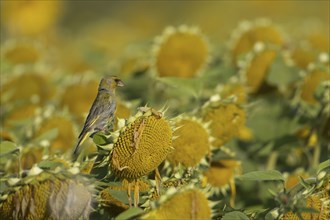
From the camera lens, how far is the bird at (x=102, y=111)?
2293 millimetres

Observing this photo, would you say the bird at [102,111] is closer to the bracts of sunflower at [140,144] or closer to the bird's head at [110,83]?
the bird's head at [110,83]

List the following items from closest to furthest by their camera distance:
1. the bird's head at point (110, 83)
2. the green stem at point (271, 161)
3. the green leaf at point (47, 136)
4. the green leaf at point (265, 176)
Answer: the green leaf at point (265, 176) < the bird's head at point (110, 83) < the green leaf at point (47, 136) < the green stem at point (271, 161)

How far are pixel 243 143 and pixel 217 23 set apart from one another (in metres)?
8.28

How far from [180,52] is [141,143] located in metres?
1.53

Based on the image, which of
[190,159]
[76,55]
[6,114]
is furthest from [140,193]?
[76,55]

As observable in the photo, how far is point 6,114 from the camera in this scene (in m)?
3.66

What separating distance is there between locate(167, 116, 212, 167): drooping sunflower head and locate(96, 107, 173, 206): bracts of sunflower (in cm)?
40

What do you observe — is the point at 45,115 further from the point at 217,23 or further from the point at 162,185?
the point at 217,23

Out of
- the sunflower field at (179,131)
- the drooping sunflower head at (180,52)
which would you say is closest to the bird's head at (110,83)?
the sunflower field at (179,131)

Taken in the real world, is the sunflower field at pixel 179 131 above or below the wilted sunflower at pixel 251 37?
below

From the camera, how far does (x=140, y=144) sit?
201 centimetres

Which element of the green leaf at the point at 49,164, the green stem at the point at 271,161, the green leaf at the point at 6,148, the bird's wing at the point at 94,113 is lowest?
the green stem at the point at 271,161

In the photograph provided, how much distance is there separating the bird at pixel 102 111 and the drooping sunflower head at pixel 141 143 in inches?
9.5

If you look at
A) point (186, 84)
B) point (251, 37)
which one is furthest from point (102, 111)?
point (251, 37)
